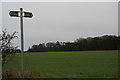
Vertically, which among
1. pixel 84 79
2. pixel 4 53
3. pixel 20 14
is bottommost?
pixel 84 79

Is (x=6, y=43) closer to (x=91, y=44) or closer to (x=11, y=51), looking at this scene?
(x=11, y=51)

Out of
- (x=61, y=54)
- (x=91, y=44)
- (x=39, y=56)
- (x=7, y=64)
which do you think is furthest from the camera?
(x=91, y=44)

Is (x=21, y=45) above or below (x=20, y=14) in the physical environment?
below

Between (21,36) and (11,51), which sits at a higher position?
(21,36)

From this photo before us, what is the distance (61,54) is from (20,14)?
51.3 ft

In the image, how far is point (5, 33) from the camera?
8906 millimetres

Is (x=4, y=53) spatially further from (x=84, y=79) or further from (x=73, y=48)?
(x=73, y=48)

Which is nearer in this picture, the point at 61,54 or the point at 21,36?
the point at 21,36

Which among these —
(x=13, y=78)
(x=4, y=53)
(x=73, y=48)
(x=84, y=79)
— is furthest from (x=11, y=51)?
(x=73, y=48)

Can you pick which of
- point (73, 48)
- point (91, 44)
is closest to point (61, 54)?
point (73, 48)

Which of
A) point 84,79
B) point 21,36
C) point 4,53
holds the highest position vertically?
point 21,36

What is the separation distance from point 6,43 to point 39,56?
13018 millimetres

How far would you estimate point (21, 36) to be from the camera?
8.73 metres

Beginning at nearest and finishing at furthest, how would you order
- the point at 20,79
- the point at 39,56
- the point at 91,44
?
the point at 20,79, the point at 39,56, the point at 91,44
